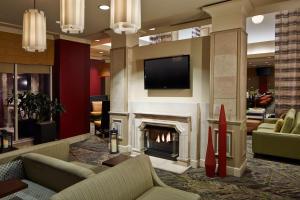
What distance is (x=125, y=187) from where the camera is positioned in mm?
1959

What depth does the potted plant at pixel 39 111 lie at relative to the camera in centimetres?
484

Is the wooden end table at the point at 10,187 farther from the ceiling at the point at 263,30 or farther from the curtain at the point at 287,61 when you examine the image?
the ceiling at the point at 263,30

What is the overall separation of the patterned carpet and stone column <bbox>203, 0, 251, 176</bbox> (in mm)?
280

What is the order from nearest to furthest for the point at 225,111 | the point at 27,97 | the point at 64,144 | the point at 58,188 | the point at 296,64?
the point at 58,188
the point at 64,144
the point at 225,111
the point at 27,97
the point at 296,64

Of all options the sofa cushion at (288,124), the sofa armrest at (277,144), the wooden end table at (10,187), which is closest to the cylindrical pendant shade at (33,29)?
the wooden end table at (10,187)

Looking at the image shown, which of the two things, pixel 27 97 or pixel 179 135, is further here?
pixel 27 97

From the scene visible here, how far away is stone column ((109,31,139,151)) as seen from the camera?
4.94 meters

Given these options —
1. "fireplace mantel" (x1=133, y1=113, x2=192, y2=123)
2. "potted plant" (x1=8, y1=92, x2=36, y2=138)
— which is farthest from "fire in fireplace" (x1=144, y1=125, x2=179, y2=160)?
"potted plant" (x1=8, y1=92, x2=36, y2=138)

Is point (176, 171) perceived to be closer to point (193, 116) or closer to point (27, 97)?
point (193, 116)

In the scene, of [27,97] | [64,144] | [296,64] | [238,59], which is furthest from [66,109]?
[296,64]

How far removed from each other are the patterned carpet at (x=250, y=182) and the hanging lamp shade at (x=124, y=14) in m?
2.32

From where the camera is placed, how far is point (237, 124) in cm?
353

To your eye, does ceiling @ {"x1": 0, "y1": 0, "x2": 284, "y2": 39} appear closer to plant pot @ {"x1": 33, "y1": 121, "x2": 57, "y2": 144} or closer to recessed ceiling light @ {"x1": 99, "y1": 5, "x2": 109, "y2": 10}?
recessed ceiling light @ {"x1": 99, "y1": 5, "x2": 109, "y2": 10}

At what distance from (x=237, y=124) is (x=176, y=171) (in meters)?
1.26
